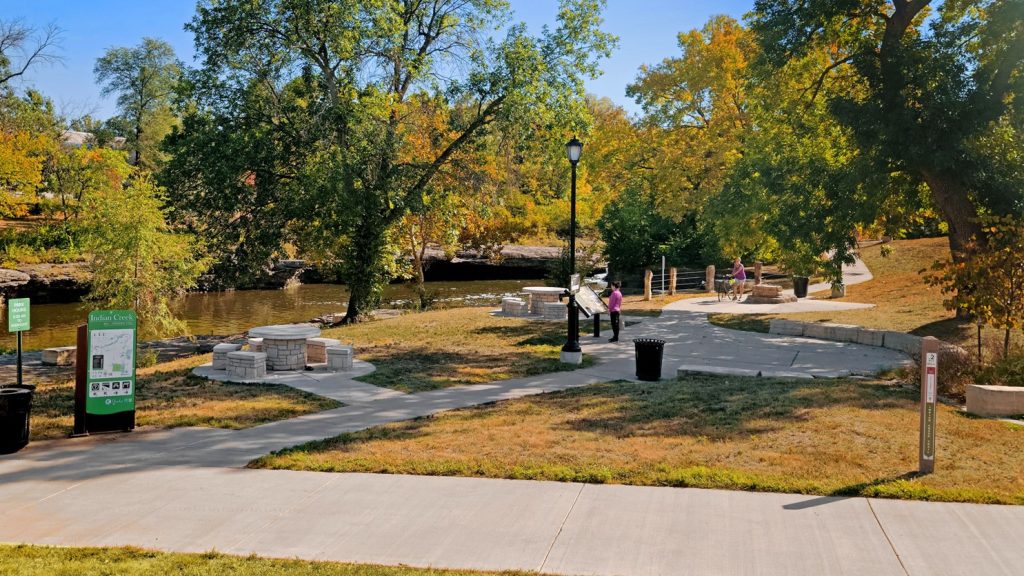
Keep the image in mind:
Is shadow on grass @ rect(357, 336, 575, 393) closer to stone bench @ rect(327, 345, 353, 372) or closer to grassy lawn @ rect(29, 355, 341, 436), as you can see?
stone bench @ rect(327, 345, 353, 372)

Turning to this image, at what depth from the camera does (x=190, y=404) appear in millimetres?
12375

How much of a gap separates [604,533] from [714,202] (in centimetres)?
2277

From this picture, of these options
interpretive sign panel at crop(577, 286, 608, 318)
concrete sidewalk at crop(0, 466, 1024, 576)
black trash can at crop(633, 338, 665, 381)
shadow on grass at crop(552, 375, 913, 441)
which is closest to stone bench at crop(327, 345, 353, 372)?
shadow on grass at crop(552, 375, 913, 441)

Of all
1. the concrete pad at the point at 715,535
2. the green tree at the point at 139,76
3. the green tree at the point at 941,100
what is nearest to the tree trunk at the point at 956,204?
the green tree at the point at 941,100

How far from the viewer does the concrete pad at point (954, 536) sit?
598 cm

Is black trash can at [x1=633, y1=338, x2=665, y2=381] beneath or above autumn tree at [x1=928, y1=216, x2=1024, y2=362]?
beneath

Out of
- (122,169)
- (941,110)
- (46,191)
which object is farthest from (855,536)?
(46,191)

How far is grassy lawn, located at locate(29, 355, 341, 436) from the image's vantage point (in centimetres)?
1103

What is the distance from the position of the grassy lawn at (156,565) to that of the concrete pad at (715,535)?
3.29 ft

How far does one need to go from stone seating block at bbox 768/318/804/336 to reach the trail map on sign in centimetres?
1701

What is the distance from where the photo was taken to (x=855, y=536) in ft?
21.6

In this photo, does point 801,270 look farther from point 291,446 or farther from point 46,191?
point 46,191

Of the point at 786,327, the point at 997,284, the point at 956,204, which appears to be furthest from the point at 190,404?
the point at 956,204

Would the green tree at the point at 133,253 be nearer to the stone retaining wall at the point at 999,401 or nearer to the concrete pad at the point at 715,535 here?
the concrete pad at the point at 715,535
